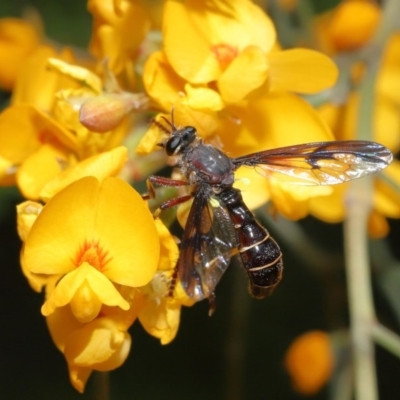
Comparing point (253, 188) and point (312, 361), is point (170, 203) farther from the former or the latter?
point (312, 361)

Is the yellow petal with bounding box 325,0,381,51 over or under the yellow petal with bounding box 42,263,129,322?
under

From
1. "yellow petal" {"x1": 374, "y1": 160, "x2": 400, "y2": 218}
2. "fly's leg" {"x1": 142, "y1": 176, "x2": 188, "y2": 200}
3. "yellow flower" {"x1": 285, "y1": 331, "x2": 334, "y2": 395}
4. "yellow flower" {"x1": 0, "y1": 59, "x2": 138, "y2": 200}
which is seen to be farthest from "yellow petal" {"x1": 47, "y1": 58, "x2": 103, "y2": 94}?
"yellow flower" {"x1": 285, "y1": 331, "x2": 334, "y2": 395}

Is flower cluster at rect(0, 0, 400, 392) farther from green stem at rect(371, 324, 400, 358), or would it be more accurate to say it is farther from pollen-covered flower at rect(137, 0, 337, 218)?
green stem at rect(371, 324, 400, 358)

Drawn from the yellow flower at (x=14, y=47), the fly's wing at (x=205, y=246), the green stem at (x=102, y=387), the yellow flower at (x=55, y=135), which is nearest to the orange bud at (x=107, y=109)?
the yellow flower at (x=55, y=135)

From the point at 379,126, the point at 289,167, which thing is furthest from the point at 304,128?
the point at 379,126

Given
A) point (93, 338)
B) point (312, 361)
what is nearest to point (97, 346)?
point (93, 338)

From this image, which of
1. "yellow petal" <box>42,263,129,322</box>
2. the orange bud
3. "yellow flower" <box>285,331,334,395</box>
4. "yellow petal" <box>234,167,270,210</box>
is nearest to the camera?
"yellow petal" <box>42,263,129,322</box>

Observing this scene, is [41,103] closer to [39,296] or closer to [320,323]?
[39,296]
